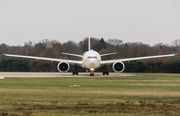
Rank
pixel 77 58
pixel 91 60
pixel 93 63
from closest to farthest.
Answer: pixel 91 60
pixel 93 63
pixel 77 58

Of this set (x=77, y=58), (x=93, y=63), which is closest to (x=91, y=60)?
(x=93, y=63)

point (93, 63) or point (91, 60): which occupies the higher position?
point (91, 60)

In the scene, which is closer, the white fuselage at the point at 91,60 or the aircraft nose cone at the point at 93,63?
the aircraft nose cone at the point at 93,63

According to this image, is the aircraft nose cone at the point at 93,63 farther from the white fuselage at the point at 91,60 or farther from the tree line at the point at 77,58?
the tree line at the point at 77,58

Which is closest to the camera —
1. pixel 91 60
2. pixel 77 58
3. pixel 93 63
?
pixel 91 60

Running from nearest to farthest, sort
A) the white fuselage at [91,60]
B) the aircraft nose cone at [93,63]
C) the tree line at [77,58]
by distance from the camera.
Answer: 1. the aircraft nose cone at [93,63]
2. the white fuselage at [91,60]
3. the tree line at [77,58]

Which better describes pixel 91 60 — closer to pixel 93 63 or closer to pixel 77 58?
pixel 93 63

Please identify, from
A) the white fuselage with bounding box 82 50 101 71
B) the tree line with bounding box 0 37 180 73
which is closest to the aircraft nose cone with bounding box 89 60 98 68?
the white fuselage with bounding box 82 50 101 71

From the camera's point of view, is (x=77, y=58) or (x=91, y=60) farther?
(x=77, y=58)

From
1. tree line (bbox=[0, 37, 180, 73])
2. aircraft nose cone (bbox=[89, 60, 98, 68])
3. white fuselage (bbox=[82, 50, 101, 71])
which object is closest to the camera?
aircraft nose cone (bbox=[89, 60, 98, 68])

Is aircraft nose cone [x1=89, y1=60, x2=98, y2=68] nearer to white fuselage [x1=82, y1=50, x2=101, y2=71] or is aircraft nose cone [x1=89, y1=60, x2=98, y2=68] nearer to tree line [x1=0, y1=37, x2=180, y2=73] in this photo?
white fuselage [x1=82, y1=50, x2=101, y2=71]

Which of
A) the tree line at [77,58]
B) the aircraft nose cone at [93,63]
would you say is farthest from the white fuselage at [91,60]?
the tree line at [77,58]

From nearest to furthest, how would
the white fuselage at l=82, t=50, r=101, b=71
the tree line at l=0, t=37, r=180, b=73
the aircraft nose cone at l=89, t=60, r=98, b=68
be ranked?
the aircraft nose cone at l=89, t=60, r=98, b=68, the white fuselage at l=82, t=50, r=101, b=71, the tree line at l=0, t=37, r=180, b=73

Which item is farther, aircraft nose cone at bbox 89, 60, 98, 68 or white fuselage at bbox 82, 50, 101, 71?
white fuselage at bbox 82, 50, 101, 71
